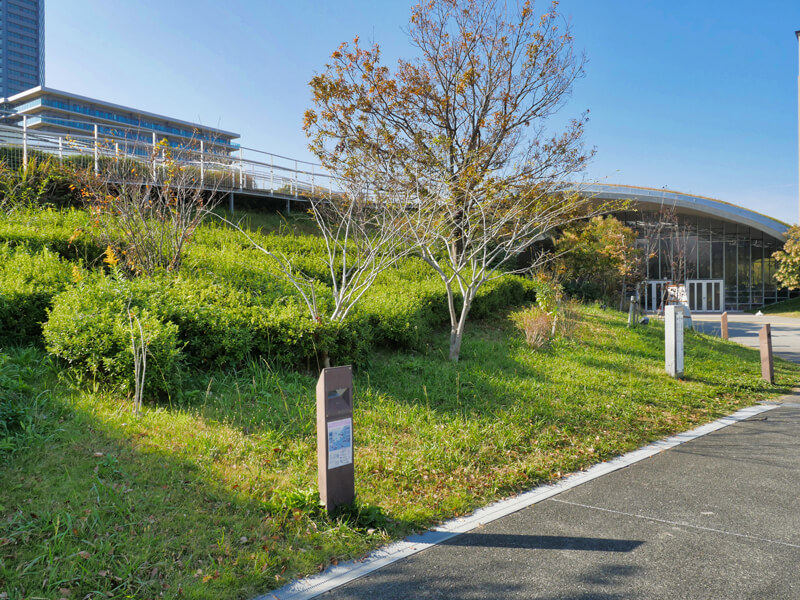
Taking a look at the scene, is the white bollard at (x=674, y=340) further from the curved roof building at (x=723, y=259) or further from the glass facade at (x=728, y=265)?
the glass facade at (x=728, y=265)

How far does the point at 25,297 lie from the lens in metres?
6.02

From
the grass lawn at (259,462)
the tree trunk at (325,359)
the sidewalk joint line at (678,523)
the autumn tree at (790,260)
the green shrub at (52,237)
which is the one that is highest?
the autumn tree at (790,260)

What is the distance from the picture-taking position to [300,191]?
60.1ft

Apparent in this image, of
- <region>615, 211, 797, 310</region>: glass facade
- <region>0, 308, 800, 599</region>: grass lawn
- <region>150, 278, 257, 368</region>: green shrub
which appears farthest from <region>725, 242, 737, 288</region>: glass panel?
<region>150, 278, 257, 368</region>: green shrub

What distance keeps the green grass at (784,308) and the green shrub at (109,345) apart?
122 feet

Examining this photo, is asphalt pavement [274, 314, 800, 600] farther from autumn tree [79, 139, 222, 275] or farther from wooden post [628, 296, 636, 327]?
wooden post [628, 296, 636, 327]

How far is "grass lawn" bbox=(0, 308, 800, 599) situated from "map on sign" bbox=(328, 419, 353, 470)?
1.11 feet

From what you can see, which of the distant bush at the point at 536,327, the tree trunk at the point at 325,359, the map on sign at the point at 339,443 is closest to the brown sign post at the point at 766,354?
the distant bush at the point at 536,327

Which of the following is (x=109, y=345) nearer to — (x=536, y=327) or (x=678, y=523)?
(x=678, y=523)

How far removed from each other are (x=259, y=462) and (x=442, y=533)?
1564 mm

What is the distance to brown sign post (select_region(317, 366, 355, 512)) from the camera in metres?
3.69

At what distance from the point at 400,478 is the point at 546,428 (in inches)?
84.4

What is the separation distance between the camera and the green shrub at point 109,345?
17.1 feet

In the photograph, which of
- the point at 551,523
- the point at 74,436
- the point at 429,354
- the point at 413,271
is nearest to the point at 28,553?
the point at 74,436
